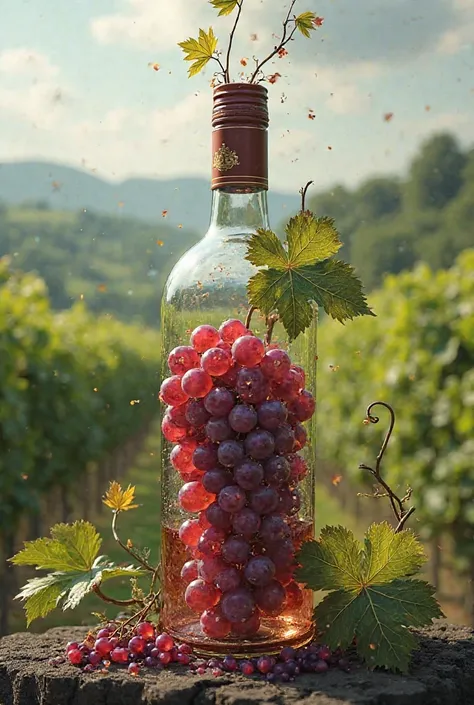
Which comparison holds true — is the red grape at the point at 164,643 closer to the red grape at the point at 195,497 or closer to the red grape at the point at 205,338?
the red grape at the point at 195,497

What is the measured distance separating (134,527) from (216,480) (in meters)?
7.72

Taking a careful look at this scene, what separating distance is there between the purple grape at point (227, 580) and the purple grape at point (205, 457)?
0.64ft

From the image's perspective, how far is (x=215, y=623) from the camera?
1.76m

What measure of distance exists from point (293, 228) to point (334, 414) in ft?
24.9

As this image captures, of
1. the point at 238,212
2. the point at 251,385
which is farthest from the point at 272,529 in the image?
the point at 238,212

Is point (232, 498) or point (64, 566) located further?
point (64, 566)

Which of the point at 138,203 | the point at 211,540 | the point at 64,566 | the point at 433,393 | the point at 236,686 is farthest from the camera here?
the point at 138,203

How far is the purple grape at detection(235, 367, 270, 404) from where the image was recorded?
5.63 ft

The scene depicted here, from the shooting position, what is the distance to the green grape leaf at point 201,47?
6.57 ft

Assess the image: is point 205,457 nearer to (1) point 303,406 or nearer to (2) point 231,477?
(2) point 231,477

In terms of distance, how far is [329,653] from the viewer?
179 cm

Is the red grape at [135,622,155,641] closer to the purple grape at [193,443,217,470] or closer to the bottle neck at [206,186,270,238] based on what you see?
the purple grape at [193,443,217,470]

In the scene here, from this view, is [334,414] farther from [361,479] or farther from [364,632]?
[364,632]

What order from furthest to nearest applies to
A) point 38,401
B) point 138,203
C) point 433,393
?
point 138,203, point 38,401, point 433,393
